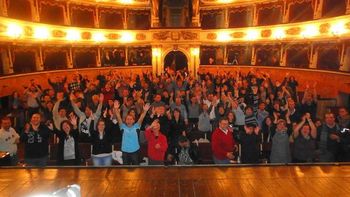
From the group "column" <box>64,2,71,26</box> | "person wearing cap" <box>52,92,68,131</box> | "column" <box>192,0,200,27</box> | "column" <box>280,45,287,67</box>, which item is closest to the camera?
"person wearing cap" <box>52,92,68,131</box>

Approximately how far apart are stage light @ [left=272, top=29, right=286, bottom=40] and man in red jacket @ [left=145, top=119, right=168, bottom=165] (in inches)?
675

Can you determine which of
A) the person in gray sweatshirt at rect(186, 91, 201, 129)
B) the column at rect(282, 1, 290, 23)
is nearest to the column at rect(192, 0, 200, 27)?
the column at rect(282, 1, 290, 23)

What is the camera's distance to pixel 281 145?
671cm

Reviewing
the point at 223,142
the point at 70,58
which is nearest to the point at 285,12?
the point at 70,58

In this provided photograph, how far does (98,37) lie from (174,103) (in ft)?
54.2

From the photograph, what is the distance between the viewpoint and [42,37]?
19125mm

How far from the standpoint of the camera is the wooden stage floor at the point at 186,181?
5.58 metres

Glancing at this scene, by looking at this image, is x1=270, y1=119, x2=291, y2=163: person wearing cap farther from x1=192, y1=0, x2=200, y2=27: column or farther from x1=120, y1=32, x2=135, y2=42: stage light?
x1=120, y1=32, x2=135, y2=42: stage light

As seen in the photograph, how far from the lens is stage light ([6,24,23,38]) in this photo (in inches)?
628

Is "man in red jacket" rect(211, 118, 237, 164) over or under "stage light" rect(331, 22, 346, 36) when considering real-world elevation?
under

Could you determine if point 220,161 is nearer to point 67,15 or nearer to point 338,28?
point 338,28

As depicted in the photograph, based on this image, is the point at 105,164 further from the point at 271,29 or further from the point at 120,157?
the point at 271,29

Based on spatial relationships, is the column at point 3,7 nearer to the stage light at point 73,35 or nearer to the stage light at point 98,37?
the stage light at point 73,35

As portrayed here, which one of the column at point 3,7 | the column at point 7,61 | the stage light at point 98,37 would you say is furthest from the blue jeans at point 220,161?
the stage light at point 98,37
